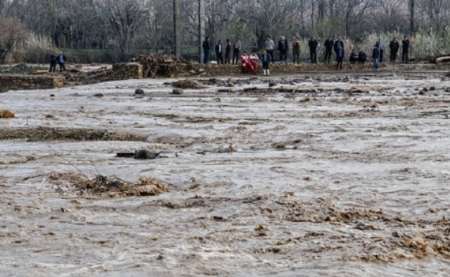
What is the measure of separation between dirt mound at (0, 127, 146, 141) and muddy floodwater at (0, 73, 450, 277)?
1.2 inches

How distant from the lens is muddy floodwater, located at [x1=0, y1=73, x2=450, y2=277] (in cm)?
559

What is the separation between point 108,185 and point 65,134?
496cm

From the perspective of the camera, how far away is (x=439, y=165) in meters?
9.09

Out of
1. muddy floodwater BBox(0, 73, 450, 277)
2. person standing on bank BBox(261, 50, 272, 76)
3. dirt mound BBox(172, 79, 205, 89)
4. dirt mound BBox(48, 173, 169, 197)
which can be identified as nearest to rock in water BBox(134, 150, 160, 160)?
muddy floodwater BBox(0, 73, 450, 277)

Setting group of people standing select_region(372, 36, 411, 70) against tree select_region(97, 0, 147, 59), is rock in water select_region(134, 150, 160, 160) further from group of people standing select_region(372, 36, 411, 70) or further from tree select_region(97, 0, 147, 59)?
tree select_region(97, 0, 147, 59)

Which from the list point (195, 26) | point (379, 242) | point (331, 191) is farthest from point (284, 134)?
point (195, 26)

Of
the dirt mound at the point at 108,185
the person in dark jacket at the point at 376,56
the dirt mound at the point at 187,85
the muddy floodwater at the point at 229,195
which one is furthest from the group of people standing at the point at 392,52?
the dirt mound at the point at 108,185

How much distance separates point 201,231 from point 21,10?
276 ft

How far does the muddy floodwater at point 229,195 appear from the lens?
5.59m

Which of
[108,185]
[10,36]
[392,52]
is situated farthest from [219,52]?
[108,185]

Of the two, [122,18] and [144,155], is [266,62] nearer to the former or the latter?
[144,155]

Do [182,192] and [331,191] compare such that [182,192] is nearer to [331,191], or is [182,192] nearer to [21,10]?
[331,191]

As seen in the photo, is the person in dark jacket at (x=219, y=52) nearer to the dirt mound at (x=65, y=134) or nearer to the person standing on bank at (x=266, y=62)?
the person standing on bank at (x=266, y=62)

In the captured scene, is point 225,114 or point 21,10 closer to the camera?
point 225,114
